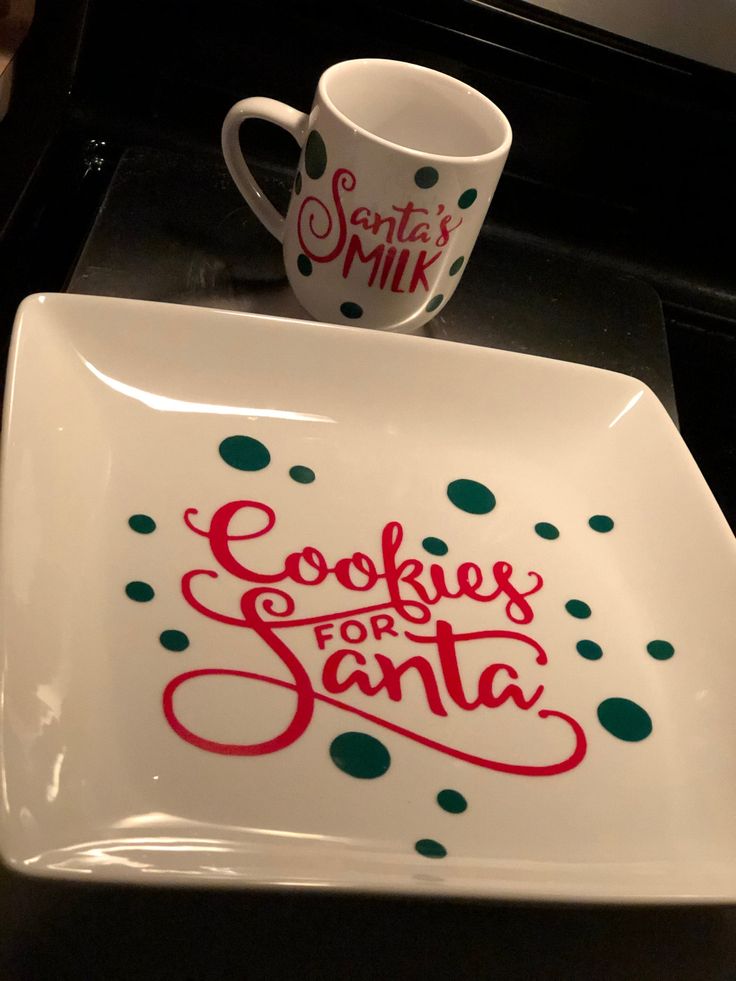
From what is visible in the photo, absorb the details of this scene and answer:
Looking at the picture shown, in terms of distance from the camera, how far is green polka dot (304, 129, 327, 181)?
17.9 inches

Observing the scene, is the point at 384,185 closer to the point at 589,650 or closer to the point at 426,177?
the point at 426,177

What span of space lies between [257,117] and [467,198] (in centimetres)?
14

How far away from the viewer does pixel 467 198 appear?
1.48 feet

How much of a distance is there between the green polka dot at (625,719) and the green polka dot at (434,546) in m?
0.09

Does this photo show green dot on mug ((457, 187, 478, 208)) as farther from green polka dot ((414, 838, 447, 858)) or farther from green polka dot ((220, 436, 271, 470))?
green polka dot ((414, 838, 447, 858))

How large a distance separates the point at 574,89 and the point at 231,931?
0.57 metres

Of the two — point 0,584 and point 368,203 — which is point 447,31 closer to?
point 368,203

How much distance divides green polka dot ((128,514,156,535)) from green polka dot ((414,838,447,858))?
6.3 inches

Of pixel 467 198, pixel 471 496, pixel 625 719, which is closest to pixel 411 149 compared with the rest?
pixel 467 198

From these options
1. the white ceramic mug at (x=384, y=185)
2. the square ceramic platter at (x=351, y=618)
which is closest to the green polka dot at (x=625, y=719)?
the square ceramic platter at (x=351, y=618)

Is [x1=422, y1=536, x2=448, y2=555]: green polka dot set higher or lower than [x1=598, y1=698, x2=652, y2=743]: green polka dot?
higher

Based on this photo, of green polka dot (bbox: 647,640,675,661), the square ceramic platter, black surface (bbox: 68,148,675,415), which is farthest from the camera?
black surface (bbox: 68,148,675,415)

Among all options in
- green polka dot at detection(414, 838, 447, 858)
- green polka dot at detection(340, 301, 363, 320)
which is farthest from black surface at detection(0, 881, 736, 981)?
green polka dot at detection(340, 301, 363, 320)

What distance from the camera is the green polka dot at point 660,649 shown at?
1.30 feet
